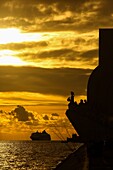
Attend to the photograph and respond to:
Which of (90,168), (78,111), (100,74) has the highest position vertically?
(100,74)

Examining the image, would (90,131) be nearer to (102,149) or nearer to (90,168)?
(102,149)

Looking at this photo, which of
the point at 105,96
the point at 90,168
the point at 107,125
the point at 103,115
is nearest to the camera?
the point at 90,168

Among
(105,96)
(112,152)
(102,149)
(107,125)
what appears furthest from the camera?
(105,96)

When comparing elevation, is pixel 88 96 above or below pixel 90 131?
above

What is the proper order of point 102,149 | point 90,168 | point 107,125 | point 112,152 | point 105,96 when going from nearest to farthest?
point 90,168, point 112,152, point 102,149, point 107,125, point 105,96

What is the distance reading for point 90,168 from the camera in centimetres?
4709

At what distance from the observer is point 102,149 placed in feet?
246

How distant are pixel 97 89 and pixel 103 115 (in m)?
12.8

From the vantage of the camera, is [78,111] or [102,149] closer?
[102,149]

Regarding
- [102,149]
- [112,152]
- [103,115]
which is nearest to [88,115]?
[103,115]

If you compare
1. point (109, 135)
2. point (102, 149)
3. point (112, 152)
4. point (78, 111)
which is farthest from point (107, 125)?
point (112, 152)

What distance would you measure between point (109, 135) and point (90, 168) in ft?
Answer: 171

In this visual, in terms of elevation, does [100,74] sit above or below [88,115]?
above

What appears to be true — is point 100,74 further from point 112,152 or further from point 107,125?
point 112,152
